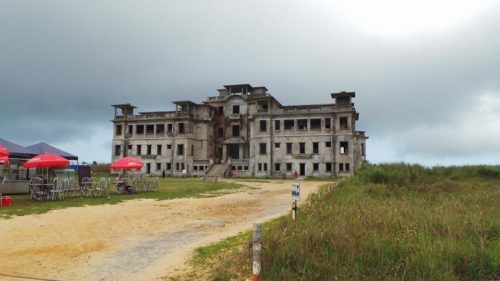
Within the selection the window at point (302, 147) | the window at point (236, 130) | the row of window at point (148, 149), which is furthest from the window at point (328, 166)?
the row of window at point (148, 149)

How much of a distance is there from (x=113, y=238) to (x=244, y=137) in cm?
4818

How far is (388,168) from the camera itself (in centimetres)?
2520

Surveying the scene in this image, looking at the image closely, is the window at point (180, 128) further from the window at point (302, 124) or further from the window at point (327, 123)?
the window at point (327, 123)

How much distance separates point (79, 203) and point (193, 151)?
39.8 metres

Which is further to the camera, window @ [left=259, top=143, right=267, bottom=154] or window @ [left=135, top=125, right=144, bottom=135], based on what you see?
window @ [left=135, top=125, right=144, bottom=135]

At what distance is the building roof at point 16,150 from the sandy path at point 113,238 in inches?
455

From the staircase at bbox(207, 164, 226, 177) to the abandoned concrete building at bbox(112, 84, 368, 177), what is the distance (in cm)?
15

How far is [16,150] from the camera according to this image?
1013 inches

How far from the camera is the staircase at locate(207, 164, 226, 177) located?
50.6 metres

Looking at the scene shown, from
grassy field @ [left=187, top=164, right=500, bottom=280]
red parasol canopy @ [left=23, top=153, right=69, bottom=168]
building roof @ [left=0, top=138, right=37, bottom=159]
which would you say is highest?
building roof @ [left=0, top=138, right=37, bottom=159]

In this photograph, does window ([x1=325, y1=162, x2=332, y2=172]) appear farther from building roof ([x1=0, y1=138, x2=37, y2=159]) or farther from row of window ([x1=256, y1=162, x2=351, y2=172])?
building roof ([x1=0, y1=138, x2=37, y2=159])

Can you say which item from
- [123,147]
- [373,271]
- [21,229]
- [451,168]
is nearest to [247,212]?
[21,229]

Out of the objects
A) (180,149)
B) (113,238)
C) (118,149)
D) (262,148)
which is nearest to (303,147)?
(262,148)

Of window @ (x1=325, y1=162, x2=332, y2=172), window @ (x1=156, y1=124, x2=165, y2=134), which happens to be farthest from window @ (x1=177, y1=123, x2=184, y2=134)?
window @ (x1=325, y1=162, x2=332, y2=172)
